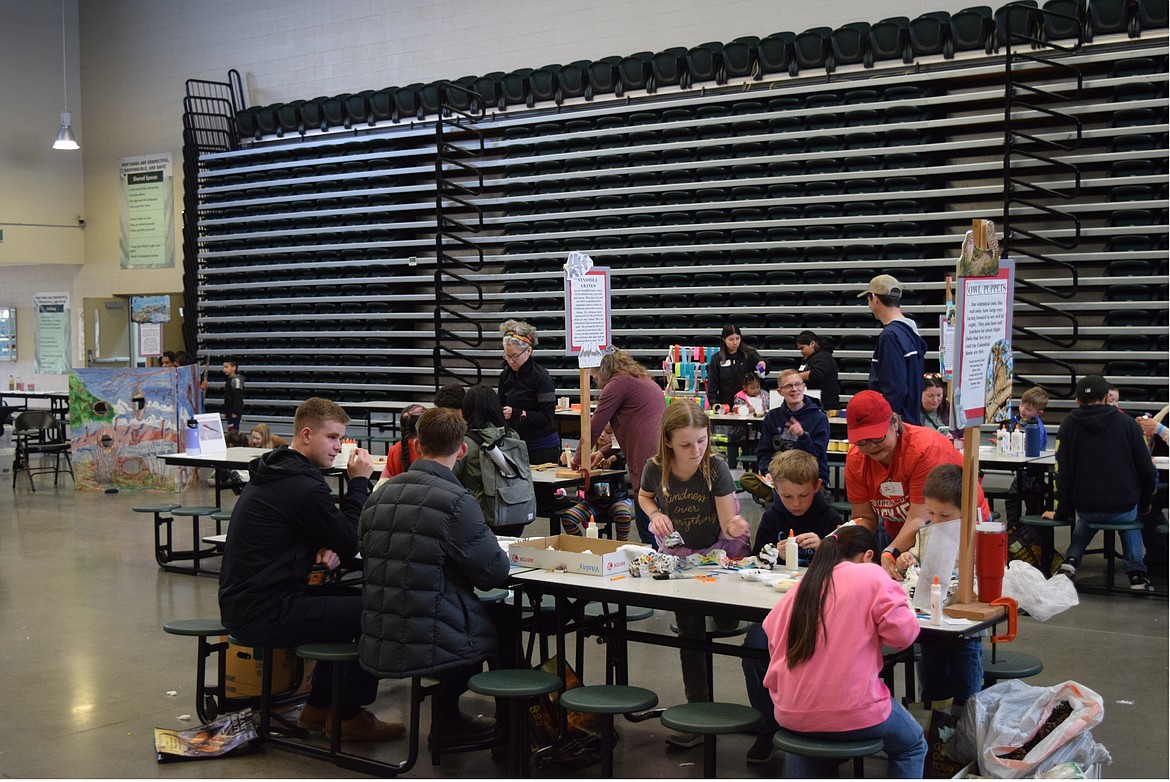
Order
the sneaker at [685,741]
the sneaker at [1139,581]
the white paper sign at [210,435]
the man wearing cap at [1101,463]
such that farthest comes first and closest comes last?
the white paper sign at [210,435] < the sneaker at [1139,581] < the man wearing cap at [1101,463] < the sneaker at [685,741]

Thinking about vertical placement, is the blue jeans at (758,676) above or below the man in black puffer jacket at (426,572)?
below

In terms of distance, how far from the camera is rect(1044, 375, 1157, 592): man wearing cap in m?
6.40

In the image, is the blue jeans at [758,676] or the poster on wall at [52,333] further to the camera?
the poster on wall at [52,333]

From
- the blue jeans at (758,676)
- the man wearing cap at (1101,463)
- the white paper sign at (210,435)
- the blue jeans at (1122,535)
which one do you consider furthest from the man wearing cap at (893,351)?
the white paper sign at (210,435)

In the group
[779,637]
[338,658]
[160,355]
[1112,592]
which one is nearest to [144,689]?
[338,658]

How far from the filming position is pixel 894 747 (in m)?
3.15

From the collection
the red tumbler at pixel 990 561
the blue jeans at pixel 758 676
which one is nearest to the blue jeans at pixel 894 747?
the red tumbler at pixel 990 561

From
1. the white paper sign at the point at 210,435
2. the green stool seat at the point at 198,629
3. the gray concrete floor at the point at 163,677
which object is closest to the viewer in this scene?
the gray concrete floor at the point at 163,677

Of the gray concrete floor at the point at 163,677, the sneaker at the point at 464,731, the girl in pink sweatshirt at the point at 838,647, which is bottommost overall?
the gray concrete floor at the point at 163,677

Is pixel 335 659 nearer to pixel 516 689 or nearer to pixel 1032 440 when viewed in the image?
pixel 516 689

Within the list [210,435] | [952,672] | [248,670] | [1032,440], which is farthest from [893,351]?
[210,435]

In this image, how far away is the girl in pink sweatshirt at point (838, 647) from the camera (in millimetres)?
3004

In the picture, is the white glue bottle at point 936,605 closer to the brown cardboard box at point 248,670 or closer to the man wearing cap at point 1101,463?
the brown cardboard box at point 248,670

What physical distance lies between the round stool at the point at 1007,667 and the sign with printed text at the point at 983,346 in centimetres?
86
